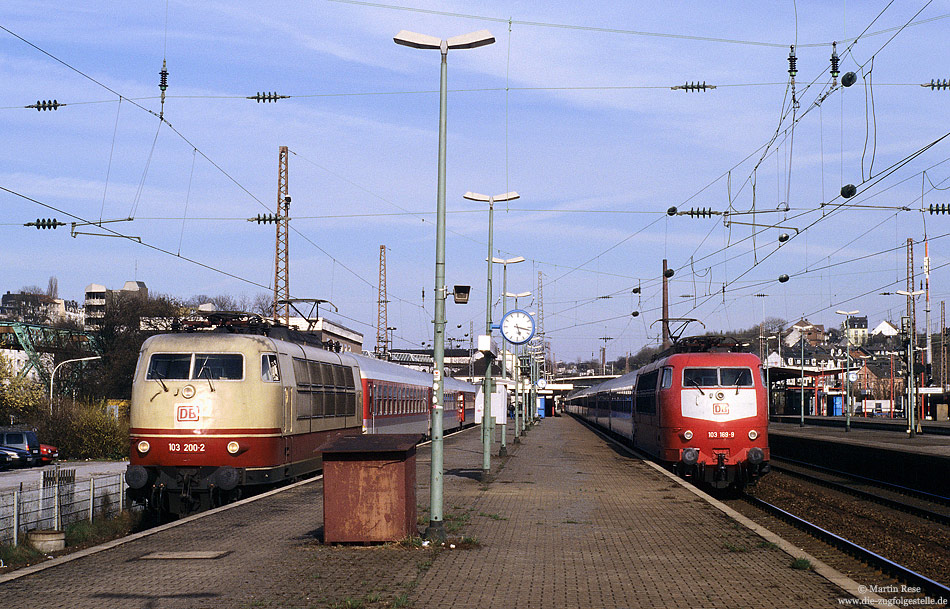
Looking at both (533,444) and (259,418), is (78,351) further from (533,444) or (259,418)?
(259,418)

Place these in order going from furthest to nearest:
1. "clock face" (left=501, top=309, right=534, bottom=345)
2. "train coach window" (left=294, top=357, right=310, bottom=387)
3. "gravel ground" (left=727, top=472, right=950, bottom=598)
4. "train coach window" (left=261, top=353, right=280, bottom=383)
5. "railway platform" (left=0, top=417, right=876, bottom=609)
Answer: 1. "clock face" (left=501, top=309, right=534, bottom=345)
2. "train coach window" (left=294, top=357, right=310, bottom=387)
3. "train coach window" (left=261, top=353, right=280, bottom=383)
4. "gravel ground" (left=727, top=472, right=950, bottom=598)
5. "railway platform" (left=0, top=417, right=876, bottom=609)

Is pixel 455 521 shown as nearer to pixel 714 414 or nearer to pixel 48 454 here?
pixel 714 414

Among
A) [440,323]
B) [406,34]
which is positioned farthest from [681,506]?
[406,34]

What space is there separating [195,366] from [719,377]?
1162 cm

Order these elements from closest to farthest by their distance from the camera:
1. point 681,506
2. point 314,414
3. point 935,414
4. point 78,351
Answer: point 681,506
point 314,414
point 78,351
point 935,414

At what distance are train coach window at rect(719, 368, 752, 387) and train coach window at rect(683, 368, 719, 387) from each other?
0.15m

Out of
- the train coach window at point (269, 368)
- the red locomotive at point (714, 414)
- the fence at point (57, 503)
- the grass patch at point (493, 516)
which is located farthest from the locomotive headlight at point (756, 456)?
the fence at point (57, 503)

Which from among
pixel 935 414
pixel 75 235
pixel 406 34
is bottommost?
pixel 935 414

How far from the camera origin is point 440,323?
13609 mm

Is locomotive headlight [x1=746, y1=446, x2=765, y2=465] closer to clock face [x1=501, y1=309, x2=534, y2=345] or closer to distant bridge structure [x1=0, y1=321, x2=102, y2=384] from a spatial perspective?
clock face [x1=501, y1=309, x2=534, y2=345]

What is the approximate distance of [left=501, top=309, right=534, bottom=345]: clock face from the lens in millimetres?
24922

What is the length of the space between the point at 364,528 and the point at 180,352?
6.83 meters

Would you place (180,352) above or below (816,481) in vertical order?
above

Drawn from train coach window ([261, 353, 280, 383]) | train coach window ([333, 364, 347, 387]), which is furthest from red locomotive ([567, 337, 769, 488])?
train coach window ([261, 353, 280, 383])
